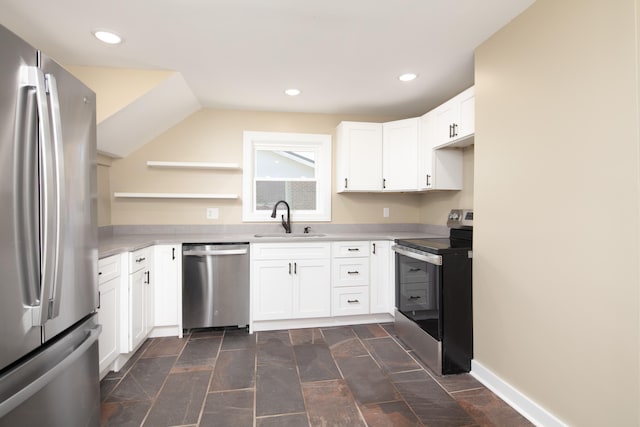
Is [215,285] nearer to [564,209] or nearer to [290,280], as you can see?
[290,280]

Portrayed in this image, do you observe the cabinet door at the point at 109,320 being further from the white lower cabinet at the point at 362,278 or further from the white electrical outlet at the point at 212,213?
the white lower cabinet at the point at 362,278

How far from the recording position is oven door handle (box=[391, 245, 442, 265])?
7.27ft

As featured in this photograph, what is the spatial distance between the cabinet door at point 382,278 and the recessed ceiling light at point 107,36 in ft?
8.71

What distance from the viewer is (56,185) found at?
116 centimetres

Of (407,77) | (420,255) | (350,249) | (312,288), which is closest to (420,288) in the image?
(420,255)

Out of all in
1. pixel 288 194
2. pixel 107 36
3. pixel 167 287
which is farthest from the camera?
pixel 288 194

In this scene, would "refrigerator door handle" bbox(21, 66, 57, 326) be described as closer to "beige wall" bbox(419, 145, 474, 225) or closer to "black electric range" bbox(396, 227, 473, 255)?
"black electric range" bbox(396, 227, 473, 255)

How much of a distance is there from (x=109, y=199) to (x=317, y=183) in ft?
7.38

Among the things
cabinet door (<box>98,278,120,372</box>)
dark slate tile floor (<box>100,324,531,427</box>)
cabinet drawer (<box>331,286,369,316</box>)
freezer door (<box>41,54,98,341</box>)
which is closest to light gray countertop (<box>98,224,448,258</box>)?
cabinet door (<box>98,278,120,372</box>)

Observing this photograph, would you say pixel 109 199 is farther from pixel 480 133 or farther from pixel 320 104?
pixel 480 133

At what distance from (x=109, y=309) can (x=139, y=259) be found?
0.49 metres

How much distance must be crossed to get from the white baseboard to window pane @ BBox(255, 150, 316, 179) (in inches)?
Answer: 99.5

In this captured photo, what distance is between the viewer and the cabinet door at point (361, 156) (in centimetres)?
344

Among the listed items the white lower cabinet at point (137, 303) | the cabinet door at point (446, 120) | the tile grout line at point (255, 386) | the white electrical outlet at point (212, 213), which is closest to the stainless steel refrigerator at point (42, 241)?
the tile grout line at point (255, 386)
